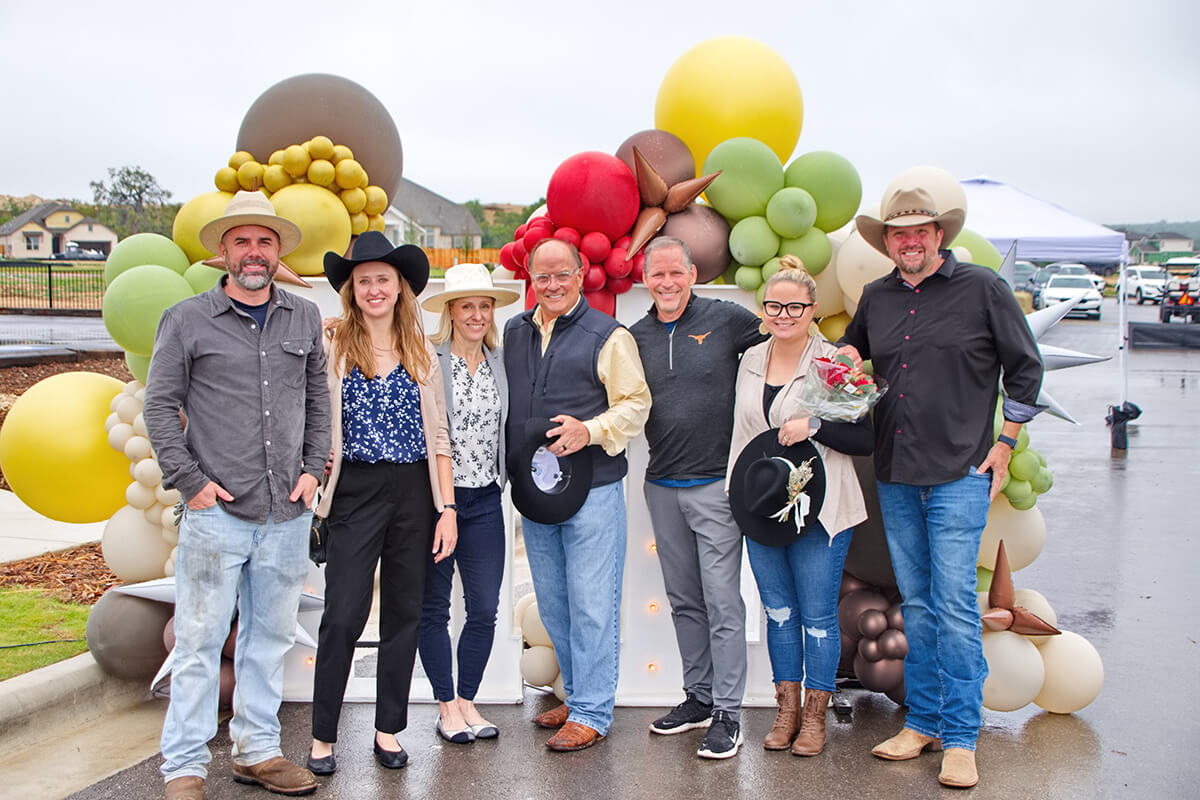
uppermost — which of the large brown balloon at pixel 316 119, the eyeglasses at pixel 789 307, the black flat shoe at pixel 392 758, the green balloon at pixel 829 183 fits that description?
the large brown balloon at pixel 316 119

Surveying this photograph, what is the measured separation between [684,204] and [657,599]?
186cm

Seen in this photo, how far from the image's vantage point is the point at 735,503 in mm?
3947

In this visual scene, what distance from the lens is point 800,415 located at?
3875 millimetres

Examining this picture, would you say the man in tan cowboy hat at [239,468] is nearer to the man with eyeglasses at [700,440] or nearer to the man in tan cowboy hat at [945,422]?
the man with eyeglasses at [700,440]

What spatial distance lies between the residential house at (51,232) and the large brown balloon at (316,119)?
92071 millimetres

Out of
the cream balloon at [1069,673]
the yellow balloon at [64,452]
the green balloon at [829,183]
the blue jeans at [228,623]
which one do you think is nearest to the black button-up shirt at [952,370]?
the green balloon at [829,183]

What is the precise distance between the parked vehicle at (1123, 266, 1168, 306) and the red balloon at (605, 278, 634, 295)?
40801 mm

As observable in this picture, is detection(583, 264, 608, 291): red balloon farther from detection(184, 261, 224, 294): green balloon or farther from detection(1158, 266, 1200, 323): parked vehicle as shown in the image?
detection(1158, 266, 1200, 323): parked vehicle

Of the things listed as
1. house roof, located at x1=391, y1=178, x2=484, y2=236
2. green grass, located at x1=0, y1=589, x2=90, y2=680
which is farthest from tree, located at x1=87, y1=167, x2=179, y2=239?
green grass, located at x1=0, y1=589, x2=90, y2=680

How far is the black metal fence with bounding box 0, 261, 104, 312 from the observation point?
27188 millimetres

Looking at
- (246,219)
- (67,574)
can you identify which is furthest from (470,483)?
(67,574)

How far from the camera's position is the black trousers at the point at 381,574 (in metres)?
3.78

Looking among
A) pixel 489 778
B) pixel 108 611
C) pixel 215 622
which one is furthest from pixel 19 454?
pixel 489 778

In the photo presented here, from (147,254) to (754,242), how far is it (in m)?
2.86
